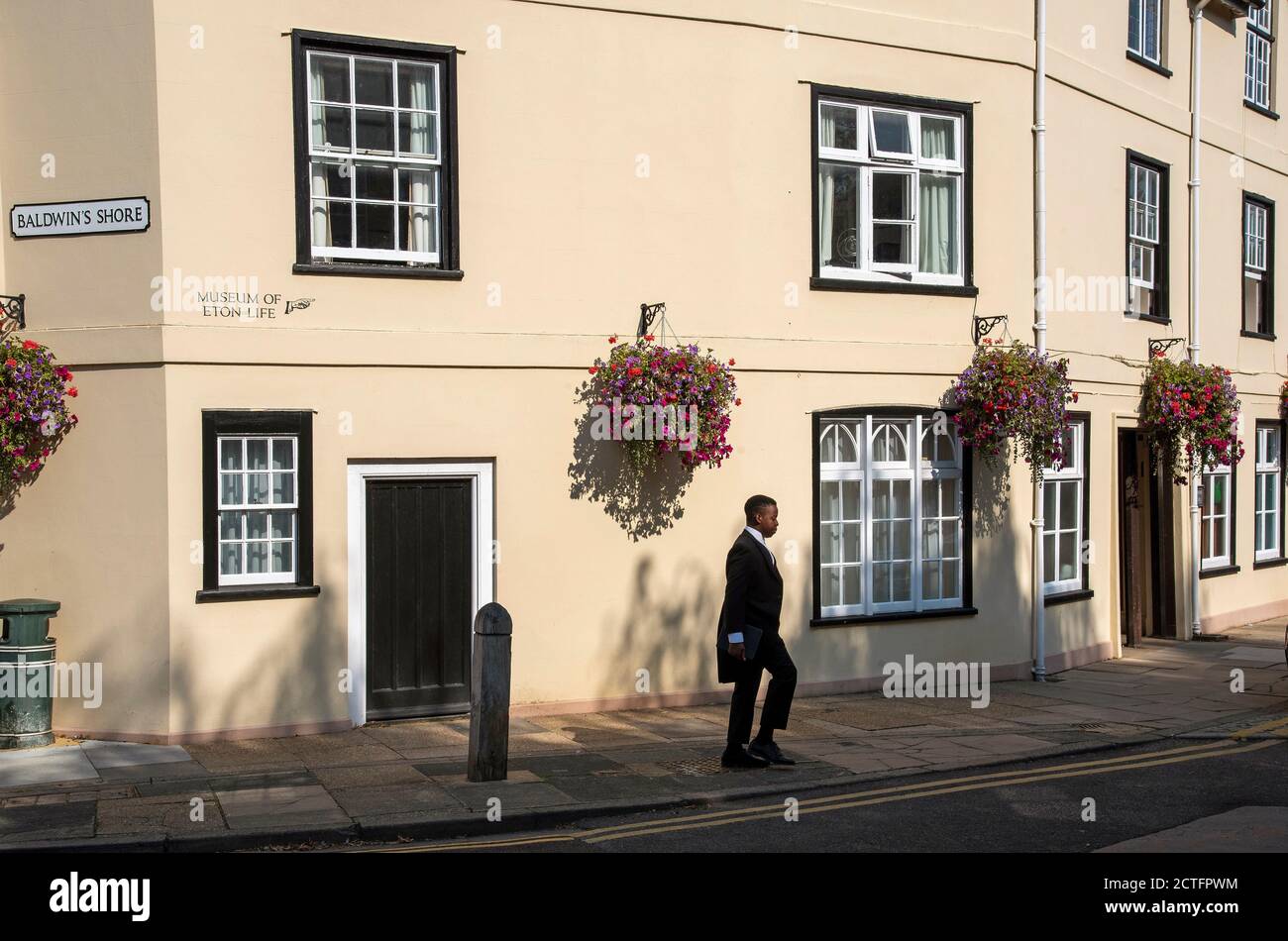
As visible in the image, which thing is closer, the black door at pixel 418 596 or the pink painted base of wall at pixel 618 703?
the pink painted base of wall at pixel 618 703

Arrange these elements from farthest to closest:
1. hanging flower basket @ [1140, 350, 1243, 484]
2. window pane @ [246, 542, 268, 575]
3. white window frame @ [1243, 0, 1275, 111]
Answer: white window frame @ [1243, 0, 1275, 111] → hanging flower basket @ [1140, 350, 1243, 484] → window pane @ [246, 542, 268, 575]

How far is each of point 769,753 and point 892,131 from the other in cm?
697

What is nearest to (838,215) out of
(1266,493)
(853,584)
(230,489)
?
(853,584)

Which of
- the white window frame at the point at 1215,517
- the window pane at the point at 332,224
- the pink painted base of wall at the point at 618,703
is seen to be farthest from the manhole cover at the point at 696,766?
the white window frame at the point at 1215,517

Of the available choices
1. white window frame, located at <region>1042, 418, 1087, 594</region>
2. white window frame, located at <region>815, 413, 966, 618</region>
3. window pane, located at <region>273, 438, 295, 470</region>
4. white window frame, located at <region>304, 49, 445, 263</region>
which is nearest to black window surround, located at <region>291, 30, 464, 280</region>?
white window frame, located at <region>304, 49, 445, 263</region>

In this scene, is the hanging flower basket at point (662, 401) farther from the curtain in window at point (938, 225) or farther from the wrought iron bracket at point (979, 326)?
the wrought iron bracket at point (979, 326)

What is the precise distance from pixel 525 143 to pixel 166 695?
561cm

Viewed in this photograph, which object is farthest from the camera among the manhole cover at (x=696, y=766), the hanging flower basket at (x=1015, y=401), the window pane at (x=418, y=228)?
the hanging flower basket at (x=1015, y=401)

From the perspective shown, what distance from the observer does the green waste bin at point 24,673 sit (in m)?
10.5

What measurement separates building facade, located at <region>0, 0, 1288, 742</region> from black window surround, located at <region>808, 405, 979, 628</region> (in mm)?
47

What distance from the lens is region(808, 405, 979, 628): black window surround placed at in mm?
13344

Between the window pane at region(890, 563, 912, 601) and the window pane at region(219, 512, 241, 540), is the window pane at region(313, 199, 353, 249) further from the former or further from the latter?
the window pane at region(890, 563, 912, 601)

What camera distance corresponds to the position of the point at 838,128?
13609mm

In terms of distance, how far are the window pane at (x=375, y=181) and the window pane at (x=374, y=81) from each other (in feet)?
1.81
